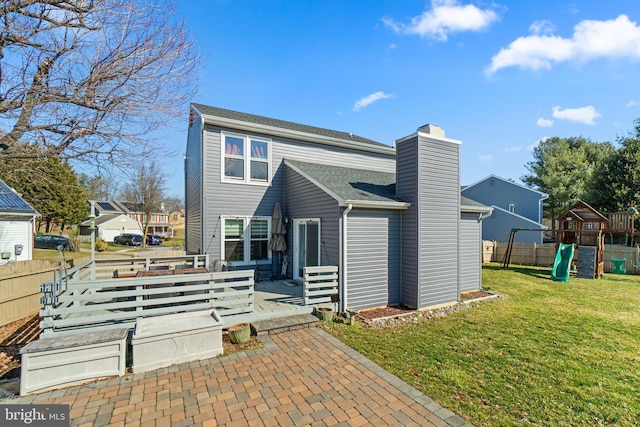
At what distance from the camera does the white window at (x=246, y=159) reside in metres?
9.26

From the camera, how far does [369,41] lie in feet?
32.6

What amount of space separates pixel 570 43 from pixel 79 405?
1412cm

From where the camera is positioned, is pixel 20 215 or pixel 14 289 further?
pixel 20 215

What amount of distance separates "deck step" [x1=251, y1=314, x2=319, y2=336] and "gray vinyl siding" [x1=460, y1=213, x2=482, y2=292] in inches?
219

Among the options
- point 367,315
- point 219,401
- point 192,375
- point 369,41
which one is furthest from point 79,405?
point 369,41

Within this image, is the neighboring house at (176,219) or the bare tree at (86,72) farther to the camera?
the neighboring house at (176,219)

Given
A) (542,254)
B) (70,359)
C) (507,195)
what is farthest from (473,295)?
(507,195)

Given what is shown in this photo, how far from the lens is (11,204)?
48.3 ft

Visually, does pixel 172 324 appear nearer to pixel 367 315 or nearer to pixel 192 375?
pixel 192 375

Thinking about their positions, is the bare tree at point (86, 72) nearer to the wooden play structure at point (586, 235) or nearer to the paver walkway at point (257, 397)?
the paver walkway at point (257, 397)

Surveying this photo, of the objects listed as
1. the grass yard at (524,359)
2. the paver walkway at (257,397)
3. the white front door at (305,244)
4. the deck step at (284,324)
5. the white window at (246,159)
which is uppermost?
the white window at (246,159)

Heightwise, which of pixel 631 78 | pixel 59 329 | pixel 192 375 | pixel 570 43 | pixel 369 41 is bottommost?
pixel 192 375

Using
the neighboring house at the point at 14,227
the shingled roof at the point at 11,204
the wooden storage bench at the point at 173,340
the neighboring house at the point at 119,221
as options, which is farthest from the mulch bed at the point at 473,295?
the neighboring house at the point at 119,221
